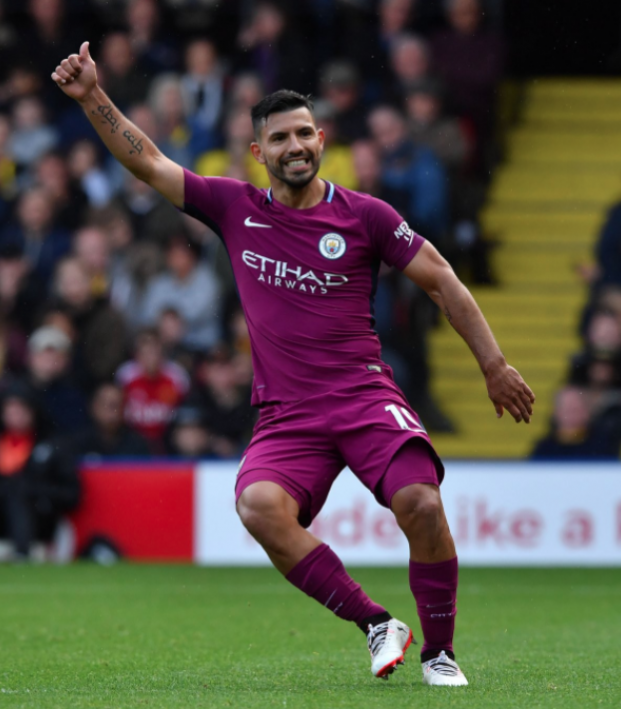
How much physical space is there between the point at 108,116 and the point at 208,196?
19.0 inches

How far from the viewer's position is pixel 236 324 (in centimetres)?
1349

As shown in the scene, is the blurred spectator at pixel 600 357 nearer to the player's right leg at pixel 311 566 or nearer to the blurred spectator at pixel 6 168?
the blurred spectator at pixel 6 168

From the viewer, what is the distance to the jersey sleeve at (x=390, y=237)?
546cm

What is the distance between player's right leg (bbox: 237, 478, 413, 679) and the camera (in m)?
5.21

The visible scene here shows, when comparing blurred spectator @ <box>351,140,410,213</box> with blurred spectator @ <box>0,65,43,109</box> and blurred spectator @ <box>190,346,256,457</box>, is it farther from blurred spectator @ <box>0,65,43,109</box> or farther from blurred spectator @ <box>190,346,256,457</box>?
blurred spectator @ <box>0,65,43,109</box>

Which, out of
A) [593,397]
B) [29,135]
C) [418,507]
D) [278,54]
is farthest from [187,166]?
[418,507]

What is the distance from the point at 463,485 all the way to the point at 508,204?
560 centimetres

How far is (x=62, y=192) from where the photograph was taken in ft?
48.4

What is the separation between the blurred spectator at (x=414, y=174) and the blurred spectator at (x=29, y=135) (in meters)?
3.56

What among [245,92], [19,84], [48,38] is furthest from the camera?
[48,38]

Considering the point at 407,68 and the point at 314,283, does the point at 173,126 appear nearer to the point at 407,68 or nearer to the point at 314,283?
the point at 407,68

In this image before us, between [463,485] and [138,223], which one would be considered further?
[138,223]

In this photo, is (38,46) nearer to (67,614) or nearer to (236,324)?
(236,324)

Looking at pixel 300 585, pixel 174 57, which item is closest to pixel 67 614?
pixel 300 585
